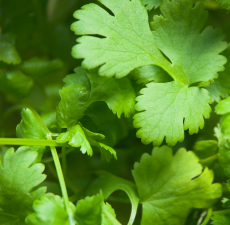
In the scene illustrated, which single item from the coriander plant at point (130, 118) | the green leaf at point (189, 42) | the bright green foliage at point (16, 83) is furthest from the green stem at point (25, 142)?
the green leaf at point (189, 42)

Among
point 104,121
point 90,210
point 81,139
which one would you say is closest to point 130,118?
point 104,121

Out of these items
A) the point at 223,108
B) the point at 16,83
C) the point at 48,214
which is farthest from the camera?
the point at 16,83

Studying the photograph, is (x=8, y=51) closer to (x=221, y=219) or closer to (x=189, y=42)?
(x=189, y=42)

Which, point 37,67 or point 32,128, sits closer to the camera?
point 32,128

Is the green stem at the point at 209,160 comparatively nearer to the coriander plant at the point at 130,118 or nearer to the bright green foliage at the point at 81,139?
the coriander plant at the point at 130,118

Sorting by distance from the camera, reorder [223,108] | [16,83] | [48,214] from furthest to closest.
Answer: [16,83] → [223,108] → [48,214]

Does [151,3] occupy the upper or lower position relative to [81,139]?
upper

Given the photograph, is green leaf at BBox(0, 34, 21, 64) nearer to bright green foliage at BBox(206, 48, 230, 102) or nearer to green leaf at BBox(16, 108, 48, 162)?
green leaf at BBox(16, 108, 48, 162)

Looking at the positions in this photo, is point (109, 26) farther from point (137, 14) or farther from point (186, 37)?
point (186, 37)
